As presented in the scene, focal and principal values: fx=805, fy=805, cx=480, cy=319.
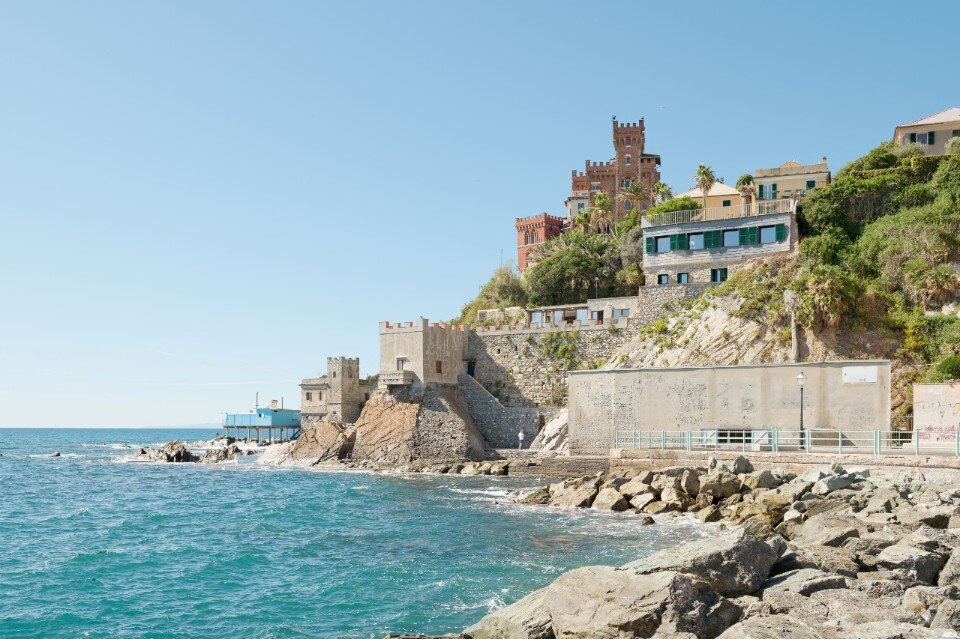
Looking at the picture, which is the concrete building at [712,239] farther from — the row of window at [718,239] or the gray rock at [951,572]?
the gray rock at [951,572]

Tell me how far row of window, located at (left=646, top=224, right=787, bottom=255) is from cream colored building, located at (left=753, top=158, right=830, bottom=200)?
9177mm

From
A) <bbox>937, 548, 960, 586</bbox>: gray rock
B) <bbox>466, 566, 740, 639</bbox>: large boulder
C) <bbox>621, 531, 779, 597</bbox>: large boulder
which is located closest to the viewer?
<bbox>466, 566, 740, 639</bbox>: large boulder

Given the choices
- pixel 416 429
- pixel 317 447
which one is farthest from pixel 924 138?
pixel 317 447

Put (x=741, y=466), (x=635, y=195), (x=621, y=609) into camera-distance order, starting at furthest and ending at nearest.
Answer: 1. (x=635, y=195)
2. (x=741, y=466)
3. (x=621, y=609)

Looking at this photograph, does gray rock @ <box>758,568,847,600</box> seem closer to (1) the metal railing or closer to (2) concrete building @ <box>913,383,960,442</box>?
(1) the metal railing

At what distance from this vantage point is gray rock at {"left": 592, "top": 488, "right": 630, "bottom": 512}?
87.1 feet

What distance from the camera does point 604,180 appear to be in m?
81.5

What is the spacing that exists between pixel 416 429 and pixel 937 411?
2766 cm

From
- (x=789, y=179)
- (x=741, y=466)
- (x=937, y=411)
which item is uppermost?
(x=789, y=179)

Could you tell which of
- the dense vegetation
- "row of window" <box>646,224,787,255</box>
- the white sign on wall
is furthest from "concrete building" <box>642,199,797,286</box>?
the white sign on wall

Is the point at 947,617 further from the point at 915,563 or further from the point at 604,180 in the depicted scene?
the point at 604,180

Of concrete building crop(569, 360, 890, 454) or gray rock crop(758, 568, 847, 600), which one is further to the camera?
concrete building crop(569, 360, 890, 454)

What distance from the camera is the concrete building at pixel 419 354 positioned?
160ft

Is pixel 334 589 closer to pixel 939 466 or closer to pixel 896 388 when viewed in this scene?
pixel 939 466
